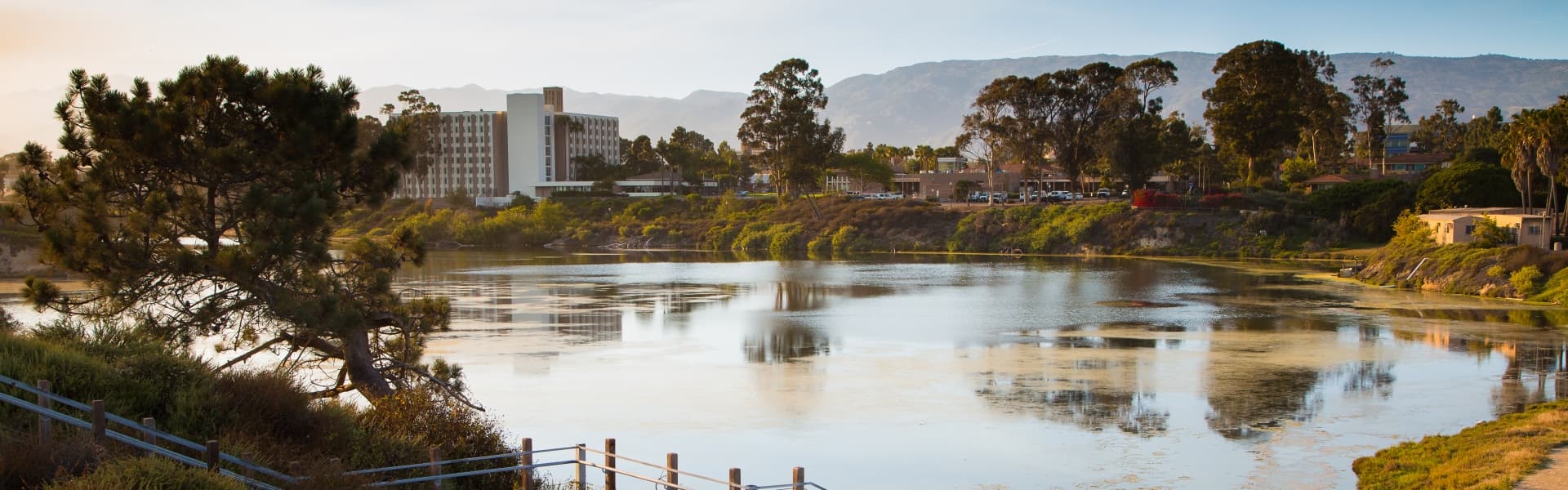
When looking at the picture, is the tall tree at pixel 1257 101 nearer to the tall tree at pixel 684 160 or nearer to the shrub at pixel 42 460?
the tall tree at pixel 684 160

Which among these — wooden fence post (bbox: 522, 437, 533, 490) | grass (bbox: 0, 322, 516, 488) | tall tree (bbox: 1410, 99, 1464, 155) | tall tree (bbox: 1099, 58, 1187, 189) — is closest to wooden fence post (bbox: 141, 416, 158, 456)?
grass (bbox: 0, 322, 516, 488)

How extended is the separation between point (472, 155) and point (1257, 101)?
314 feet

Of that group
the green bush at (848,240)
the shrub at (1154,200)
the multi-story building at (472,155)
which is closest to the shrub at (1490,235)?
the shrub at (1154,200)

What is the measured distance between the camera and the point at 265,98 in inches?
678

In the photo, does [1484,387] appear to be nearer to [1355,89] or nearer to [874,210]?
[874,210]

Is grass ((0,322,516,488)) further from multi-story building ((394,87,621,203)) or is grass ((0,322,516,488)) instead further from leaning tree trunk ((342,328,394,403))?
multi-story building ((394,87,621,203))

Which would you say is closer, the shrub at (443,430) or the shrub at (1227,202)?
the shrub at (443,430)

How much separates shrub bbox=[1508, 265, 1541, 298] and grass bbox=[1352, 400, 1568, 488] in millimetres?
27308

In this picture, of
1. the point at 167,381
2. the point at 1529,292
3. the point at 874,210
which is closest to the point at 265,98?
the point at 167,381

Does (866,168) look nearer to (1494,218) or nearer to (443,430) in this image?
(1494,218)

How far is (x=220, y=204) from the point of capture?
18047mm

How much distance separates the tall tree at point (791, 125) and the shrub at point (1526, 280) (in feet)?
176

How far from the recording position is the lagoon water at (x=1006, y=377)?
64.0ft

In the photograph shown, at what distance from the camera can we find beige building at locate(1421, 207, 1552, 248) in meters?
49.7
